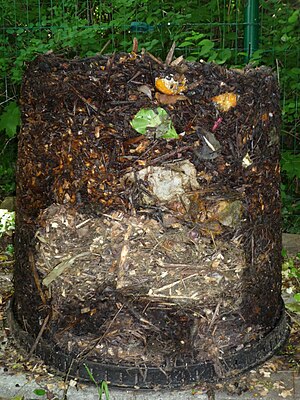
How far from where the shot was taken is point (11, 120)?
5125 mm

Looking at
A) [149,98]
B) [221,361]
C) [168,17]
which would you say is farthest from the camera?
[168,17]

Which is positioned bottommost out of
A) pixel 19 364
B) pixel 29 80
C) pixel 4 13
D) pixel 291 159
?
pixel 291 159

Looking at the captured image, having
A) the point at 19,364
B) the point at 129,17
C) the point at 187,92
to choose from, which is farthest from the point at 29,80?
the point at 129,17

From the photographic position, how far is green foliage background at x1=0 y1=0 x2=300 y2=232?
447 centimetres

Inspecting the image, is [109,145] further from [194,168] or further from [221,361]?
[221,361]

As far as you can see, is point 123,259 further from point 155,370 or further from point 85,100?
point 85,100

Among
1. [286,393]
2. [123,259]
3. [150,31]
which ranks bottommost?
[286,393]

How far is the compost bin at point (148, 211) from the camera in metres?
2.26

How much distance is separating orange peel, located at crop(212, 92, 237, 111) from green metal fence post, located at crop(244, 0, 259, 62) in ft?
7.03

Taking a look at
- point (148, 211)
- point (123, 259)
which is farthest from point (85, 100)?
point (123, 259)

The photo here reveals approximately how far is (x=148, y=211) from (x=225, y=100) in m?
0.50

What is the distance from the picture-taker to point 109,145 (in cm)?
228

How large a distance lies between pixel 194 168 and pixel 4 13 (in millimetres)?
3324

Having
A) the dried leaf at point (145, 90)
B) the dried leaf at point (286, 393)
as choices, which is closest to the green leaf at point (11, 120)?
the dried leaf at point (145, 90)
